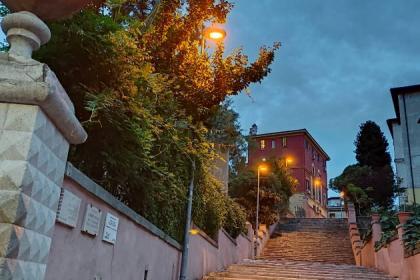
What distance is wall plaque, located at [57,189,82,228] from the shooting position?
12.6 ft

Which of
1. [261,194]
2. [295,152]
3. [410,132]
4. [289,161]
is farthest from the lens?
[295,152]

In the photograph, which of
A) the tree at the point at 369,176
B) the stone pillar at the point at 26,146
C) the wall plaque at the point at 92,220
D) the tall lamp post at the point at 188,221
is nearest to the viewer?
the stone pillar at the point at 26,146

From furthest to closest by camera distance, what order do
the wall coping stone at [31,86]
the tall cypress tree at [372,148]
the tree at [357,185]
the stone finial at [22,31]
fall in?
the tall cypress tree at [372,148] < the tree at [357,185] < the stone finial at [22,31] < the wall coping stone at [31,86]

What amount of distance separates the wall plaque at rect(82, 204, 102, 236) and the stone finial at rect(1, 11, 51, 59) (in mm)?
2141

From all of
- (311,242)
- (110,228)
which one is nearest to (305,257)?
(311,242)

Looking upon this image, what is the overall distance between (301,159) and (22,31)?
42.6 metres

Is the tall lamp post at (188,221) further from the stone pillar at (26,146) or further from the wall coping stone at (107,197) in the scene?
the stone pillar at (26,146)

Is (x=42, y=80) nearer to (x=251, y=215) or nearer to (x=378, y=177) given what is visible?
(x=251, y=215)

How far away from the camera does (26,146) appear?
2.63 m

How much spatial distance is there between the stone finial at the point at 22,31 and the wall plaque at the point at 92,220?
2.14m

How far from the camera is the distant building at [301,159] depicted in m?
41.9

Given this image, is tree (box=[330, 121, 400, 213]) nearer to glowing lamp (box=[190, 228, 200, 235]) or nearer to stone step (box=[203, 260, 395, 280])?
stone step (box=[203, 260, 395, 280])

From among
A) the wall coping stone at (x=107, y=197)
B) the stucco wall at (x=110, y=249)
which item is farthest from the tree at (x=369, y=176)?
the wall coping stone at (x=107, y=197)

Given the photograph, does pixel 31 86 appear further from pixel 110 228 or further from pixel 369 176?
pixel 369 176
